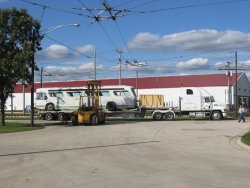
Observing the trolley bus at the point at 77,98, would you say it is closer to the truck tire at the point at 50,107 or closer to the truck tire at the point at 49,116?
the truck tire at the point at 50,107

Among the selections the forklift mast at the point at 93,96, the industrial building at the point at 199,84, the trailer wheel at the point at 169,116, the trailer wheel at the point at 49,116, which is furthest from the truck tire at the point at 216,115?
the industrial building at the point at 199,84

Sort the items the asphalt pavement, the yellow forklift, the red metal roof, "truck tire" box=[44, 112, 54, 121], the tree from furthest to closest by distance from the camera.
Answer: the red metal roof
"truck tire" box=[44, 112, 54, 121]
the yellow forklift
the tree
the asphalt pavement

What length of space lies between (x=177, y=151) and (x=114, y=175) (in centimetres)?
649

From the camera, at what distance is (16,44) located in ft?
116

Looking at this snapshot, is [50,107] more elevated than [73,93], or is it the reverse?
[73,93]

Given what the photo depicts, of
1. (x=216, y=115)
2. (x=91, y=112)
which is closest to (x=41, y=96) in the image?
(x=91, y=112)

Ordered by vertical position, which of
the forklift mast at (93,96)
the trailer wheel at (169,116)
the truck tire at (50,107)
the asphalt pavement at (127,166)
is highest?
the forklift mast at (93,96)

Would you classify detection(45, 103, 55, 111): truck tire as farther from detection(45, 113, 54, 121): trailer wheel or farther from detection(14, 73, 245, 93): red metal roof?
detection(14, 73, 245, 93): red metal roof

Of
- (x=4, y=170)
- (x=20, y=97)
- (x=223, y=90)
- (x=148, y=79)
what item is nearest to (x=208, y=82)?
(x=223, y=90)

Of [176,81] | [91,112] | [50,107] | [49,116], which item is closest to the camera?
[91,112]

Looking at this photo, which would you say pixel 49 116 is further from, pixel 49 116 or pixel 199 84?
pixel 199 84

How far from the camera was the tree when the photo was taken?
34.3 m

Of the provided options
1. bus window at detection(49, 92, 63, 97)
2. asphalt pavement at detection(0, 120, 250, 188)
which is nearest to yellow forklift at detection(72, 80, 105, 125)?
bus window at detection(49, 92, 63, 97)

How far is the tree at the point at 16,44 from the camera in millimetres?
34312
